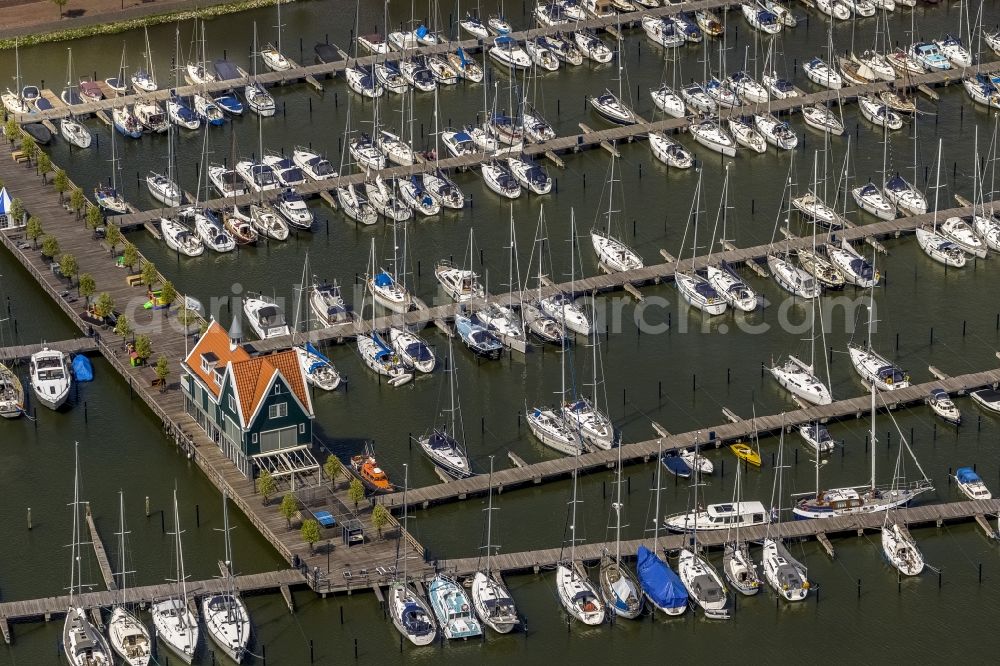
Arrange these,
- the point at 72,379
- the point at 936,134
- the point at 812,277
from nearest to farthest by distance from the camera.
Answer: the point at 72,379 → the point at 812,277 → the point at 936,134

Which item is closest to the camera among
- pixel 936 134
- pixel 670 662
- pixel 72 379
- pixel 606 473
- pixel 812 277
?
pixel 670 662

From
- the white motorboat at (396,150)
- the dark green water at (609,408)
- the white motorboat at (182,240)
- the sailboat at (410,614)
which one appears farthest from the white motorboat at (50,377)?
the white motorboat at (396,150)

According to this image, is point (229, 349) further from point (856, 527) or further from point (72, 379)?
point (856, 527)

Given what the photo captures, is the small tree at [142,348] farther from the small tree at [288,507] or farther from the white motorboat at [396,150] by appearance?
the white motorboat at [396,150]

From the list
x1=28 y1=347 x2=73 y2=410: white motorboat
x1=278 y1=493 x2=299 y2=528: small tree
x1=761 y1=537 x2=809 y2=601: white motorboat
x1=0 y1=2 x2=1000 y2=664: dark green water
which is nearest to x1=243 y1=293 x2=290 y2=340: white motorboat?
x1=0 y1=2 x2=1000 y2=664: dark green water

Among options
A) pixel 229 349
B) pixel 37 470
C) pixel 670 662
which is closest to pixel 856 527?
pixel 670 662

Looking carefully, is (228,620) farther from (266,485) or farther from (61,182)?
(61,182)
